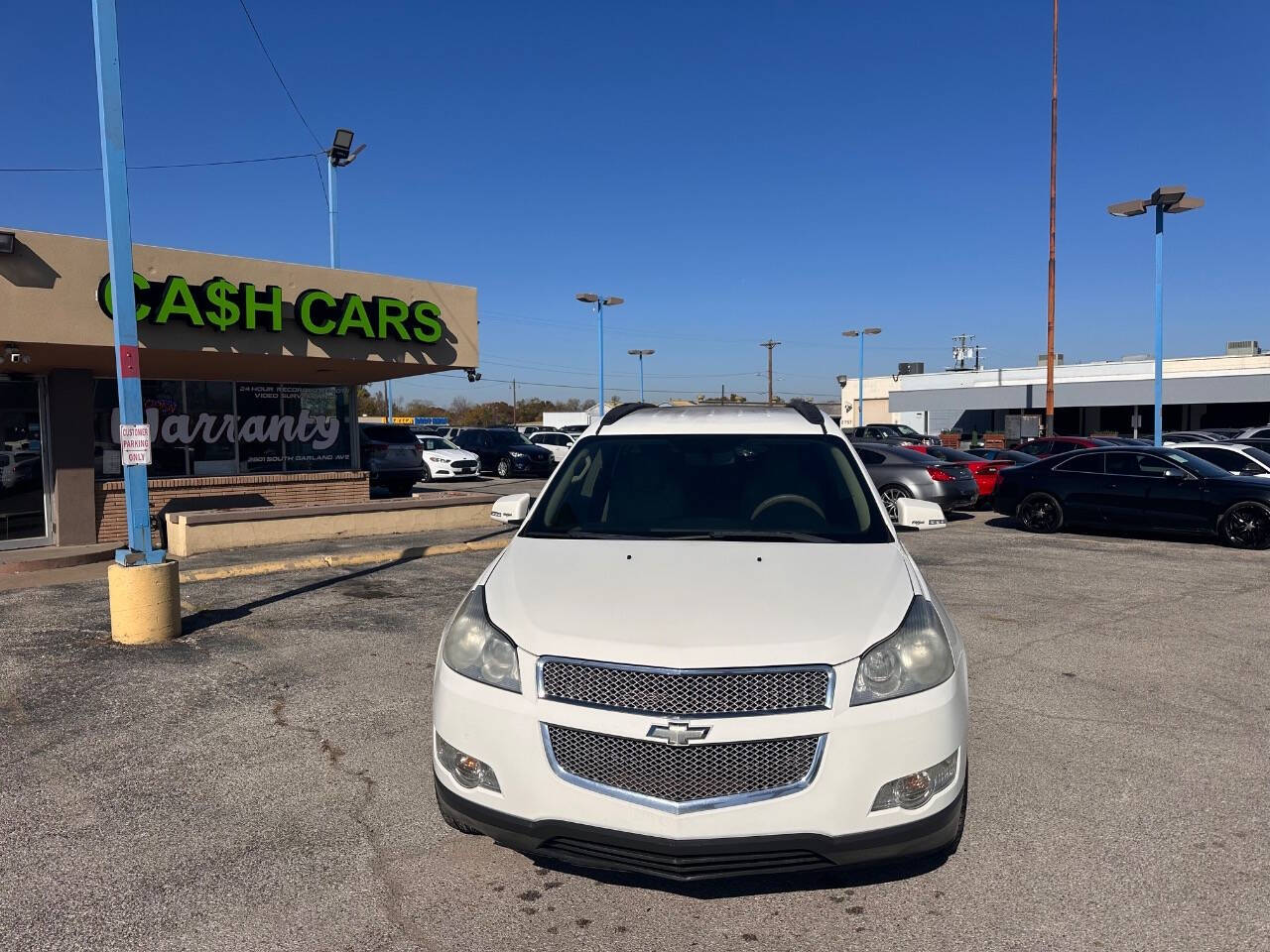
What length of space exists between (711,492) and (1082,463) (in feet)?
39.2

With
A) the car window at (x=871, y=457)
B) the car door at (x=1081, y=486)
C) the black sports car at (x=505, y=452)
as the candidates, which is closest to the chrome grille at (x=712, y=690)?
the car door at (x=1081, y=486)

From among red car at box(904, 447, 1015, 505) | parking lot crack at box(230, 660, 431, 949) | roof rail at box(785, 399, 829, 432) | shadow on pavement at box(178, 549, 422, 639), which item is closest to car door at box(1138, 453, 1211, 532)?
red car at box(904, 447, 1015, 505)

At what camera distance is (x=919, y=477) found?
1570 cm

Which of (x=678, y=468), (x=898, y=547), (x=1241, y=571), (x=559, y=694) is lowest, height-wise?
(x=1241, y=571)

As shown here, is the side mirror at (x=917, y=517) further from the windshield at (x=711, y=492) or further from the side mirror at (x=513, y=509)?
the side mirror at (x=513, y=509)

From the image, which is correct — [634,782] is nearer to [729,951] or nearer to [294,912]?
[729,951]

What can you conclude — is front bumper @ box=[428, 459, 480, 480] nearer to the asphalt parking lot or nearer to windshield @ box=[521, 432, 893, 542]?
the asphalt parking lot

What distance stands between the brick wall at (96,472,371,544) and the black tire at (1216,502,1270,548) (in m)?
13.8

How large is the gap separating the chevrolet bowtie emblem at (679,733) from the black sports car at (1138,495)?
1270 centimetres

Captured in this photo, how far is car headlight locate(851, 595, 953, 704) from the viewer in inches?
121

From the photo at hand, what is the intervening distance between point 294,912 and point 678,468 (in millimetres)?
2613

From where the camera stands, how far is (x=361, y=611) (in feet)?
27.3

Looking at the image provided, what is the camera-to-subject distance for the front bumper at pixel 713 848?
2908 millimetres

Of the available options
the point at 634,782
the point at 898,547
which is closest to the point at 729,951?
the point at 634,782
